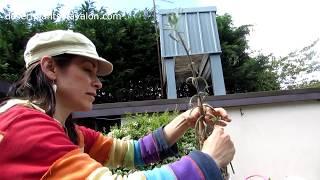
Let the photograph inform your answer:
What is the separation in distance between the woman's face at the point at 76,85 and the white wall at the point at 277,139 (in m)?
4.26

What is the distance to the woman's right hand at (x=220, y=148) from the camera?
4.04 ft

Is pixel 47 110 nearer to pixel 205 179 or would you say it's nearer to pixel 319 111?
pixel 205 179

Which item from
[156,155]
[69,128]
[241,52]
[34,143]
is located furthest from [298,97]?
[241,52]

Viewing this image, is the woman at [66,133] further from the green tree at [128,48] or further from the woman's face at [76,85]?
Result: the green tree at [128,48]

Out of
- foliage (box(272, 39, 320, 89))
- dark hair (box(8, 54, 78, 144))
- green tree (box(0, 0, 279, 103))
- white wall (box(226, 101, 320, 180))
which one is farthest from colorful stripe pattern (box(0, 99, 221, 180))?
foliage (box(272, 39, 320, 89))

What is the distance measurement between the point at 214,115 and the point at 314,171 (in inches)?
182

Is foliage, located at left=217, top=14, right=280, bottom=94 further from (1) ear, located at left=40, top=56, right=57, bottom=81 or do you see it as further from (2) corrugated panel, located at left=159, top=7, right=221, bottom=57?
(1) ear, located at left=40, top=56, right=57, bottom=81

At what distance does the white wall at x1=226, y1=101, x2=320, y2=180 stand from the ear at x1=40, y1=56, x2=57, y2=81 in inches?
171

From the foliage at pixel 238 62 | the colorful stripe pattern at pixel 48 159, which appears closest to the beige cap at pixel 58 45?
the colorful stripe pattern at pixel 48 159

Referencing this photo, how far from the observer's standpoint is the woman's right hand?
1232 mm

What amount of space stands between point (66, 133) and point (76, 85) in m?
0.25

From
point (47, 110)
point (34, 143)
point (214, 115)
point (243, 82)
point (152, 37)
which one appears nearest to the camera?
point (34, 143)

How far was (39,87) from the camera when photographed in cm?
149

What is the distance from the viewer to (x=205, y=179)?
1.13 m
